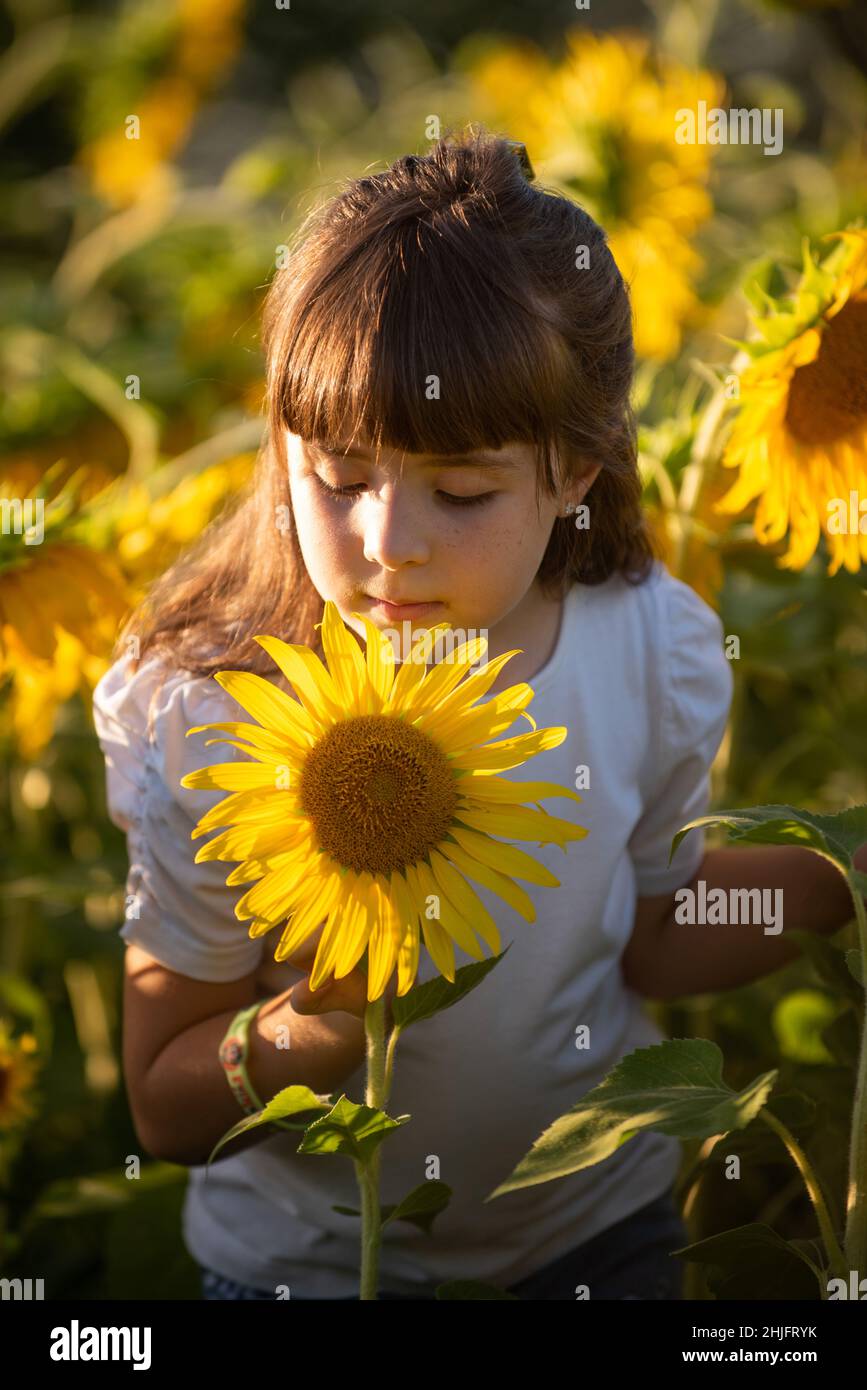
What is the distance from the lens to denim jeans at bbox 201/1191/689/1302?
2.38 feet

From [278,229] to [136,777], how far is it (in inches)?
28.7

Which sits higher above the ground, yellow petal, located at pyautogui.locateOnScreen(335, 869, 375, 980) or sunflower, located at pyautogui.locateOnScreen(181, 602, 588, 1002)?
sunflower, located at pyautogui.locateOnScreen(181, 602, 588, 1002)

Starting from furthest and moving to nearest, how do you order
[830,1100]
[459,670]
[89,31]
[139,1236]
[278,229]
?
[89,31] → [278,229] → [139,1236] → [830,1100] → [459,670]

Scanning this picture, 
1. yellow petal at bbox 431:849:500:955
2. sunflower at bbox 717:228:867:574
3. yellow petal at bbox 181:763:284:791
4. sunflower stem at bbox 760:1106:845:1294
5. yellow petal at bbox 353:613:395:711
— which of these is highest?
sunflower at bbox 717:228:867:574

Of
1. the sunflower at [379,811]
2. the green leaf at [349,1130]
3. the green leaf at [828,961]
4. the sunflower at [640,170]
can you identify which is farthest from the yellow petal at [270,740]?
the sunflower at [640,170]

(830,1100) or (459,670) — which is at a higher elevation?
(459,670)

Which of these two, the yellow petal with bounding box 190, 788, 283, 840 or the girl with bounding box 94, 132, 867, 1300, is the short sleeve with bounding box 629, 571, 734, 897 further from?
the yellow petal with bounding box 190, 788, 283, 840

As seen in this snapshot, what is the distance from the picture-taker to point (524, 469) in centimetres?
55

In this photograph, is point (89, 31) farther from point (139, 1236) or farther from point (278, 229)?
point (139, 1236)

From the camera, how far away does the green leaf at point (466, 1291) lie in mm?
494

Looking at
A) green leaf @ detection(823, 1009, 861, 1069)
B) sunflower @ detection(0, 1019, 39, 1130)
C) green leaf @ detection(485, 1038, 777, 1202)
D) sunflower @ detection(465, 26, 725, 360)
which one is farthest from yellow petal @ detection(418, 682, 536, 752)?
sunflower @ detection(465, 26, 725, 360)

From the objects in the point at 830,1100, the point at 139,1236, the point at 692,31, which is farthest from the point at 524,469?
the point at 692,31

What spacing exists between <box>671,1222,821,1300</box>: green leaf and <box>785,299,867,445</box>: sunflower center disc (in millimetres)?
357
